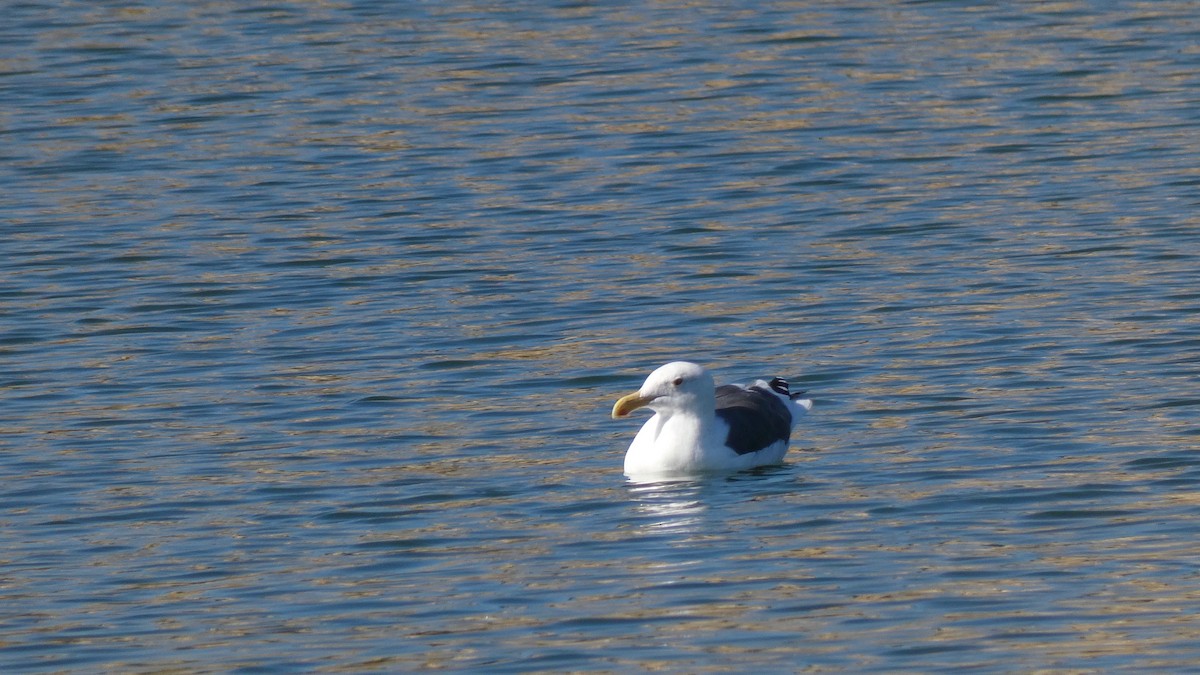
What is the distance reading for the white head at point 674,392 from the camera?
1277cm

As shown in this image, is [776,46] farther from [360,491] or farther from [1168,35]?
[360,491]

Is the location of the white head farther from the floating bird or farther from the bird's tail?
the bird's tail

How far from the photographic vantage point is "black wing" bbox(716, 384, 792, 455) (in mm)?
12672

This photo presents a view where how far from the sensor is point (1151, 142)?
67.3 ft

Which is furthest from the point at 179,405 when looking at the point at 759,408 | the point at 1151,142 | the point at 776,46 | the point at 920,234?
the point at 776,46

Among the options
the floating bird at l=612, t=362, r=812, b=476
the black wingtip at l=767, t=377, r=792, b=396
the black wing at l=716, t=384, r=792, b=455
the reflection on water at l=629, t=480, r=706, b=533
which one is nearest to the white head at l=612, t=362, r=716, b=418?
the floating bird at l=612, t=362, r=812, b=476

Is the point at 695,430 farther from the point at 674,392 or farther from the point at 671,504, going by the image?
the point at 671,504

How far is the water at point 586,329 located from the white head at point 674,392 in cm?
48

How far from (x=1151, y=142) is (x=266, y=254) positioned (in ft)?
25.8

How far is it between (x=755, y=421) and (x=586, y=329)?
3.26 m

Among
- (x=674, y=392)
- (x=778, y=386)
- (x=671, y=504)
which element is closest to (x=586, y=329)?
(x=778, y=386)

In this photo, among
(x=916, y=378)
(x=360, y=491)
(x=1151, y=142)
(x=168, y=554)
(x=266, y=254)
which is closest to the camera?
(x=168, y=554)

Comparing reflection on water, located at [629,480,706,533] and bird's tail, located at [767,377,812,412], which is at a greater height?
bird's tail, located at [767,377,812,412]

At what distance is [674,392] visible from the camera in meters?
12.8
